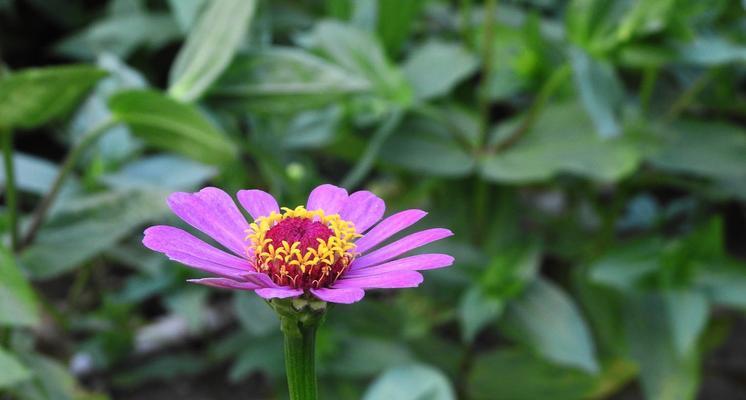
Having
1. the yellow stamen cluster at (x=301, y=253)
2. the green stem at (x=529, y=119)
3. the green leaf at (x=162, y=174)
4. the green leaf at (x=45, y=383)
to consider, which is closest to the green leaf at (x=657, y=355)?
the green stem at (x=529, y=119)

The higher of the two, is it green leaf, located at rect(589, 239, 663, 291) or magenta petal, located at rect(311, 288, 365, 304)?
green leaf, located at rect(589, 239, 663, 291)

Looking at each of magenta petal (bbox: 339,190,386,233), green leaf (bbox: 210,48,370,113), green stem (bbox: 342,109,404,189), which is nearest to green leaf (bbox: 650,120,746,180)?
green stem (bbox: 342,109,404,189)

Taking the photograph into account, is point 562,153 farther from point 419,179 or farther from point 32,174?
point 32,174

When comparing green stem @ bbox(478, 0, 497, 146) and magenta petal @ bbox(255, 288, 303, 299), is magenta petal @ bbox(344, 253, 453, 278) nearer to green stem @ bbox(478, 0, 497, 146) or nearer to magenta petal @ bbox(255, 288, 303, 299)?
magenta petal @ bbox(255, 288, 303, 299)

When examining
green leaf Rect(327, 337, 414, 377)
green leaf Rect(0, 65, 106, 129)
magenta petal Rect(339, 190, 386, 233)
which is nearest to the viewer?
magenta petal Rect(339, 190, 386, 233)

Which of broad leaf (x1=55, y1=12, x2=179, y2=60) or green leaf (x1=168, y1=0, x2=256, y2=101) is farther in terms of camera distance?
broad leaf (x1=55, y1=12, x2=179, y2=60)

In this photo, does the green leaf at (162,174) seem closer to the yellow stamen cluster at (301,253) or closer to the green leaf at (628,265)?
the green leaf at (628,265)
